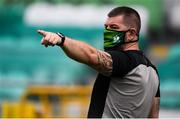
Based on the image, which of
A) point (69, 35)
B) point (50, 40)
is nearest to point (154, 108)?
point (50, 40)

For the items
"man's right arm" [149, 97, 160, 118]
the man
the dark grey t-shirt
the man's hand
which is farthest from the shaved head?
the man's hand

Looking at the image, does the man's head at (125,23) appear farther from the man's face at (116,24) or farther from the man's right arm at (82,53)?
the man's right arm at (82,53)

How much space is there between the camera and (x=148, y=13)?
42.5ft

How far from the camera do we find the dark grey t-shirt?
404 centimetres

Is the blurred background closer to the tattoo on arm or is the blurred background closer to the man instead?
the man

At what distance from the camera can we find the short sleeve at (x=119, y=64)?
3.95m

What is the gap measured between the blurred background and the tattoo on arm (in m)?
8.76

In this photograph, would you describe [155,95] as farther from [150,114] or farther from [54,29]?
[54,29]

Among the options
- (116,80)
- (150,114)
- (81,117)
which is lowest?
(81,117)

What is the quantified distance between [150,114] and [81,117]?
21.4ft

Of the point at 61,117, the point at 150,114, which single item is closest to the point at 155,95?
the point at 150,114

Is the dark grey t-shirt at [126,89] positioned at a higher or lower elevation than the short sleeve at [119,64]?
lower

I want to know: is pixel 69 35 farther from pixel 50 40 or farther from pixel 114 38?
pixel 50 40

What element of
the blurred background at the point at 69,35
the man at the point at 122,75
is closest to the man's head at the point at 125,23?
the man at the point at 122,75
